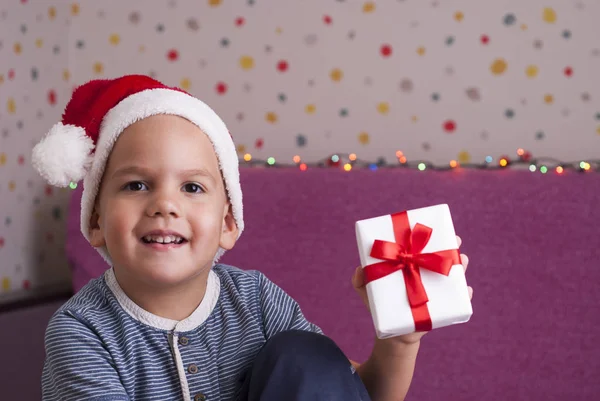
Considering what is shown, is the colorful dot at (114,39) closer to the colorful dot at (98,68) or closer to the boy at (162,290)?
the colorful dot at (98,68)

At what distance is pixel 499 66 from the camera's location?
1873 millimetres

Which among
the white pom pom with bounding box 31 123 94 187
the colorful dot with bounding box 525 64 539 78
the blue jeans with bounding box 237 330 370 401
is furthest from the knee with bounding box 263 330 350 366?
the colorful dot with bounding box 525 64 539 78

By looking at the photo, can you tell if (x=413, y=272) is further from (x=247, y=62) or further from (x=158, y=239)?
(x=247, y=62)

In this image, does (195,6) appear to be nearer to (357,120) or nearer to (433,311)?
(357,120)

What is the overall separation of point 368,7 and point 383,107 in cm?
28

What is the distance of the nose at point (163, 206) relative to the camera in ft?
3.33

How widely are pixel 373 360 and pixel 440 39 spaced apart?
1.07 meters

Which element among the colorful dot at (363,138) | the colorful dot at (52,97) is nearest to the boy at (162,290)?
the colorful dot at (363,138)

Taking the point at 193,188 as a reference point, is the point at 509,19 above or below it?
above

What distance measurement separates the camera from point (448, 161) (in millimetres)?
1927

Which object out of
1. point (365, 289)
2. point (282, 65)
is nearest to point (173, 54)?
point (282, 65)

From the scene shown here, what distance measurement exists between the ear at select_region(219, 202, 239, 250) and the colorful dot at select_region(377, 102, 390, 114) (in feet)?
2.91

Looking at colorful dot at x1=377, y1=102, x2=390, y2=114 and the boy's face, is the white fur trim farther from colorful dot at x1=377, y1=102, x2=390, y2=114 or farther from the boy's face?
→ colorful dot at x1=377, y1=102, x2=390, y2=114

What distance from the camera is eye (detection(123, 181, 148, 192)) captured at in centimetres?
106
